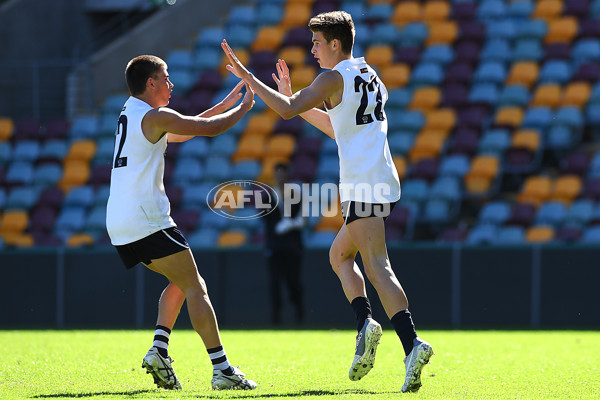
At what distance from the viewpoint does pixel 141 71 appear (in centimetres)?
599

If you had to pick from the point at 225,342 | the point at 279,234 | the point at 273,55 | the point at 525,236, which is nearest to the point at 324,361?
the point at 225,342

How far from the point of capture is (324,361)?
761 centimetres

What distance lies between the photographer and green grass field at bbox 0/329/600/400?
18.3ft

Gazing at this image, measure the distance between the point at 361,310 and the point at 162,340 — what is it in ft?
4.06

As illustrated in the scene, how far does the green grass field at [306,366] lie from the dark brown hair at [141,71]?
72.4 inches

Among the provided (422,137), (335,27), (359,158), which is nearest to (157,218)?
(359,158)

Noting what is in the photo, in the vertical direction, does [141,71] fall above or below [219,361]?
above

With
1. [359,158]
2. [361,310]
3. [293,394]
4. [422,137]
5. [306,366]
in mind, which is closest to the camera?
[293,394]

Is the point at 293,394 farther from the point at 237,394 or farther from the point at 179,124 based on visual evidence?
the point at 179,124

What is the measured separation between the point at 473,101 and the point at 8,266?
26.5 feet

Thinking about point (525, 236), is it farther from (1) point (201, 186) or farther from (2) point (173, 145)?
(2) point (173, 145)

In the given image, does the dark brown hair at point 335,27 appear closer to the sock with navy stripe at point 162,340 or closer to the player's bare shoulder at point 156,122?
the player's bare shoulder at point 156,122

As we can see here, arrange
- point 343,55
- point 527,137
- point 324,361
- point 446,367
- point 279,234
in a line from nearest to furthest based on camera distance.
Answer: point 343,55, point 446,367, point 324,361, point 279,234, point 527,137

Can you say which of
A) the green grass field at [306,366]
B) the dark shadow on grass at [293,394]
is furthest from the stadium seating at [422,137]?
the dark shadow on grass at [293,394]
